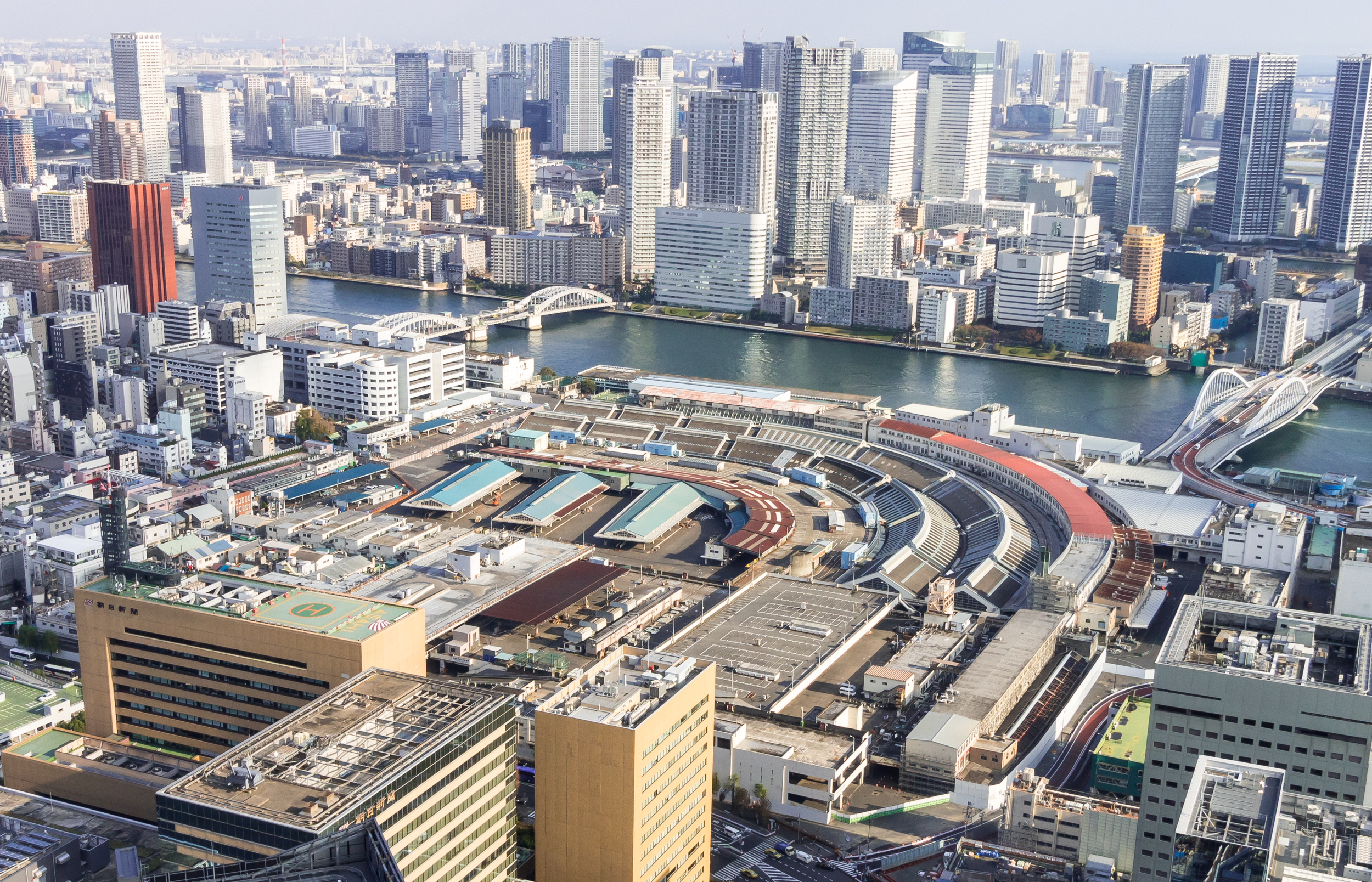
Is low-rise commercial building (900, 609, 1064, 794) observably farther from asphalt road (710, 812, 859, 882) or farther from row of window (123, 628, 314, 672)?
row of window (123, 628, 314, 672)


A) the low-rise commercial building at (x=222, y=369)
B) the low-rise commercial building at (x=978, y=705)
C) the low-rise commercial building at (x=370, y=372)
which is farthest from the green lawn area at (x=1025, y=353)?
the low-rise commercial building at (x=978, y=705)

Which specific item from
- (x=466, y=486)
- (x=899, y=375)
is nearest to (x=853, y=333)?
(x=899, y=375)

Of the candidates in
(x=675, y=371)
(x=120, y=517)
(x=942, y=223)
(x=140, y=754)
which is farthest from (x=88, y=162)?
(x=140, y=754)

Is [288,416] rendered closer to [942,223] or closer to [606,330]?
[606,330]

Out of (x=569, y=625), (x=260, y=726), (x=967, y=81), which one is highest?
(x=967, y=81)

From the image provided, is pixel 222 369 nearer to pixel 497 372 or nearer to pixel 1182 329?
pixel 497 372

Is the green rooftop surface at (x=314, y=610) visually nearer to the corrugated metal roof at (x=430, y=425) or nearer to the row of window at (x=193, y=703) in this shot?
the row of window at (x=193, y=703)
